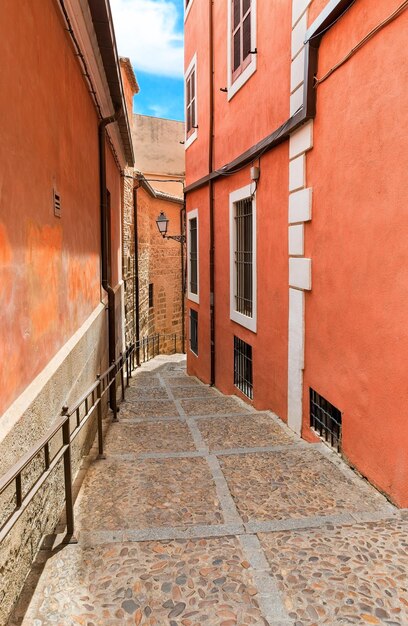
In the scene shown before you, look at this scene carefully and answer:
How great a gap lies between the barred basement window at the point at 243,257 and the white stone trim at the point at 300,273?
200cm

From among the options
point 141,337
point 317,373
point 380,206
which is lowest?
point 141,337

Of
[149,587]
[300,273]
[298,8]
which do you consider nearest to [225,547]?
[149,587]

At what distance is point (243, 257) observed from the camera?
7.86 metres

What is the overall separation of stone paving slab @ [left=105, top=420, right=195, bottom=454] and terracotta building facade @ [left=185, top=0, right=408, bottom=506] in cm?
135

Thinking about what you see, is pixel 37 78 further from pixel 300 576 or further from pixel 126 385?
pixel 126 385

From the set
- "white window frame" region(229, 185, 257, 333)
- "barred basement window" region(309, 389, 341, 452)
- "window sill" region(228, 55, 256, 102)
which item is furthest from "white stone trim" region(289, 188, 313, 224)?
"window sill" region(228, 55, 256, 102)

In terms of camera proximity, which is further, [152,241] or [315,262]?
[152,241]

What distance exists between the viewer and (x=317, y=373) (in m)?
4.95

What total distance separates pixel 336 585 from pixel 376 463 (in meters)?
1.37

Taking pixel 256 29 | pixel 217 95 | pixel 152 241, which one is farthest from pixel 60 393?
pixel 152 241

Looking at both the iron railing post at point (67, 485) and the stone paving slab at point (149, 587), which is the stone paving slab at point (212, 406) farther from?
the stone paving slab at point (149, 587)

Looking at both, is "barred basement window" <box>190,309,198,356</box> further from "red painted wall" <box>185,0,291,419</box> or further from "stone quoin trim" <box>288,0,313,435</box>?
"stone quoin trim" <box>288,0,313,435</box>

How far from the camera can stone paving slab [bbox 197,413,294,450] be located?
502 centimetres

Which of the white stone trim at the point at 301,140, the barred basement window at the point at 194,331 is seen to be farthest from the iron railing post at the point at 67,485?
the barred basement window at the point at 194,331
